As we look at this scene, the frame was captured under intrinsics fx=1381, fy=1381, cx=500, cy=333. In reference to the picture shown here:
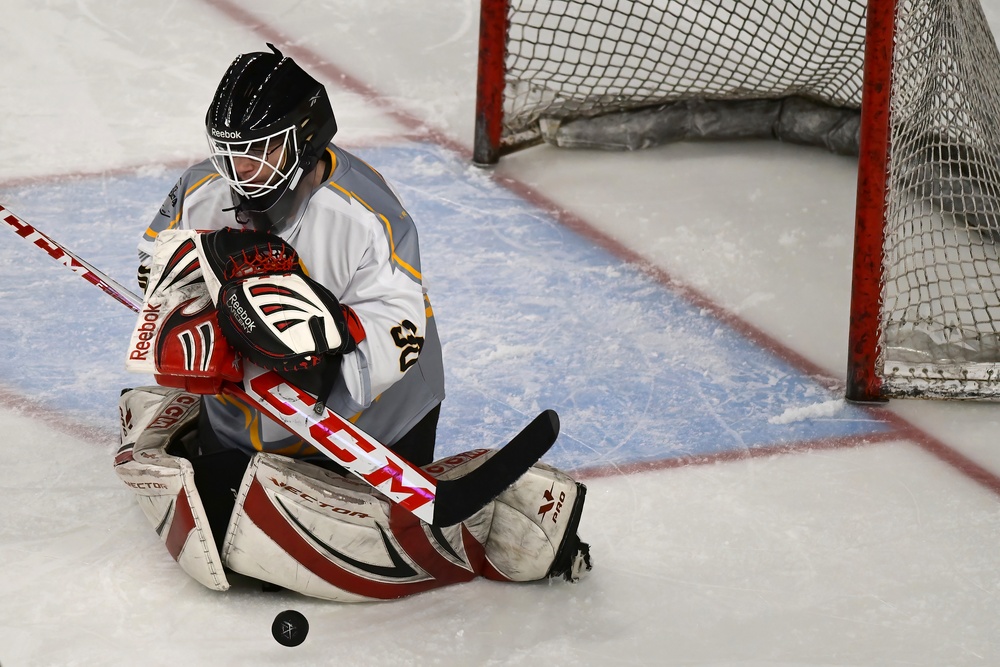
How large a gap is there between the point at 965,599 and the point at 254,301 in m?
1.27

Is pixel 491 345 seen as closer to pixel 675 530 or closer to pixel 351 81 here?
pixel 675 530

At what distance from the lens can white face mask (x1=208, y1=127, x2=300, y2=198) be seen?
6.21 feet

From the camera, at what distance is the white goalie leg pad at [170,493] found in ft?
6.67

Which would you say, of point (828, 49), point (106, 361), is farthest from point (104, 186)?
point (828, 49)

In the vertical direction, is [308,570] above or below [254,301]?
below

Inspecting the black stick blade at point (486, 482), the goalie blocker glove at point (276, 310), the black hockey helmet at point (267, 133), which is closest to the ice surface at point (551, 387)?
the black stick blade at point (486, 482)

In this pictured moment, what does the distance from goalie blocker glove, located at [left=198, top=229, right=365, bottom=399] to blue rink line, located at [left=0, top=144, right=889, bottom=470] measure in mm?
774

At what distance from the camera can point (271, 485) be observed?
2008 mm

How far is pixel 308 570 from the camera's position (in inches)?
81.0

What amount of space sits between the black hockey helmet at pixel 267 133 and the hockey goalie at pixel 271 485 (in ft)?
0.24

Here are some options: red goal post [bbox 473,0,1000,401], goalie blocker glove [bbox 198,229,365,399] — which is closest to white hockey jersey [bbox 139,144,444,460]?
goalie blocker glove [bbox 198,229,365,399]

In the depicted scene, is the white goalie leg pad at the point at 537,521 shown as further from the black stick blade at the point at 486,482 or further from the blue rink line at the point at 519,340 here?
the blue rink line at the point at 519,340

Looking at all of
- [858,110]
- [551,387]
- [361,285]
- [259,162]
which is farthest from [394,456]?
[858,110]

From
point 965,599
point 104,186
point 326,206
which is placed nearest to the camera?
point 326,206
